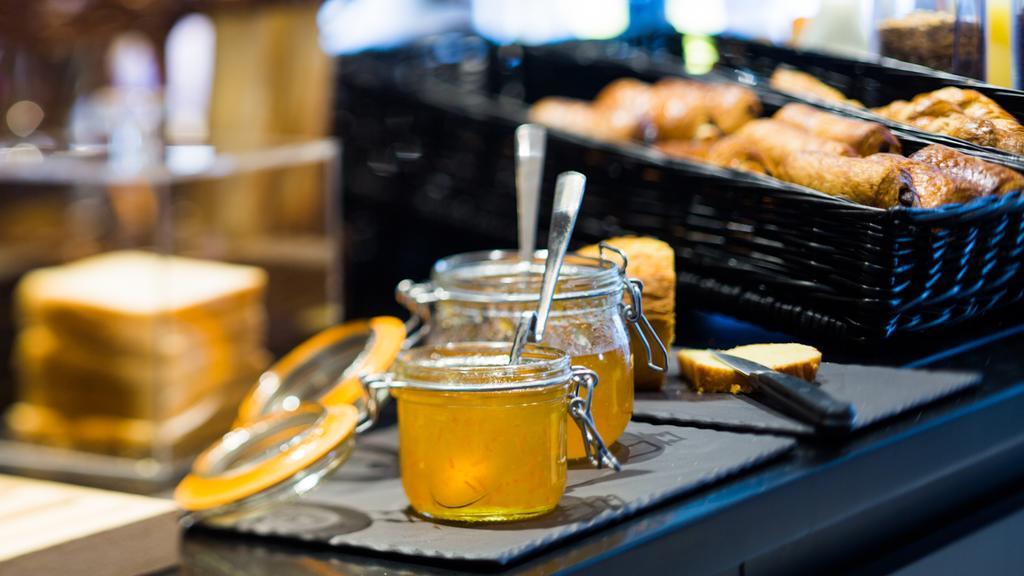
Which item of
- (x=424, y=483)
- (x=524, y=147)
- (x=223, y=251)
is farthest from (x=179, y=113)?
(x=424, y=483)

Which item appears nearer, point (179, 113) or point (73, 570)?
point (73, 570)

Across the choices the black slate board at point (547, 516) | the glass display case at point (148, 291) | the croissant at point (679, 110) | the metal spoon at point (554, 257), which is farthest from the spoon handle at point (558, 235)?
the glass display case at point (148, 291)

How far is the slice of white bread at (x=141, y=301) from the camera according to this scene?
5.99 feet

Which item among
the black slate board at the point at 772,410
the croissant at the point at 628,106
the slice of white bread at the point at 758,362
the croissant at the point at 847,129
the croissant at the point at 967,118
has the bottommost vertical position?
the black slate board at the point at 772,410

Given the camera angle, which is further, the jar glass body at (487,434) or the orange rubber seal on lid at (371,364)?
the orange rubber seal on lid at (371,364)

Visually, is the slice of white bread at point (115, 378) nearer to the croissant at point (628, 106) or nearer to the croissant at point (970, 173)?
the croissant at point (628, 106)

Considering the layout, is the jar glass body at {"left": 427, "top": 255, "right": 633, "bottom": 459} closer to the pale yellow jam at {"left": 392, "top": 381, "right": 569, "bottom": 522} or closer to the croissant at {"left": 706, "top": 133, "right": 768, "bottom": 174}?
the pale yellow jam at {"left": 392, "top": 381, "right": 569, "bottom": 522}

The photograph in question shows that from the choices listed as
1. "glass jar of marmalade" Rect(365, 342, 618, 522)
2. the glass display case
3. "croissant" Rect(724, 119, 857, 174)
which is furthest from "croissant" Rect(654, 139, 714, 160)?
the glass display case

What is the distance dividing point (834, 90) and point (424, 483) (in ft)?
1.70

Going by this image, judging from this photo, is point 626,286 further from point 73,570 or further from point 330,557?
point 73,570

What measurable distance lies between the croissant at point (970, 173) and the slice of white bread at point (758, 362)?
0.15 meters

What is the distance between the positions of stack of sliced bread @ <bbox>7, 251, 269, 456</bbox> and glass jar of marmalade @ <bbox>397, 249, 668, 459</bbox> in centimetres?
107

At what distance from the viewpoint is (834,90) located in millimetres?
983

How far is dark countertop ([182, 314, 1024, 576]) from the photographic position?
68 centimetres
